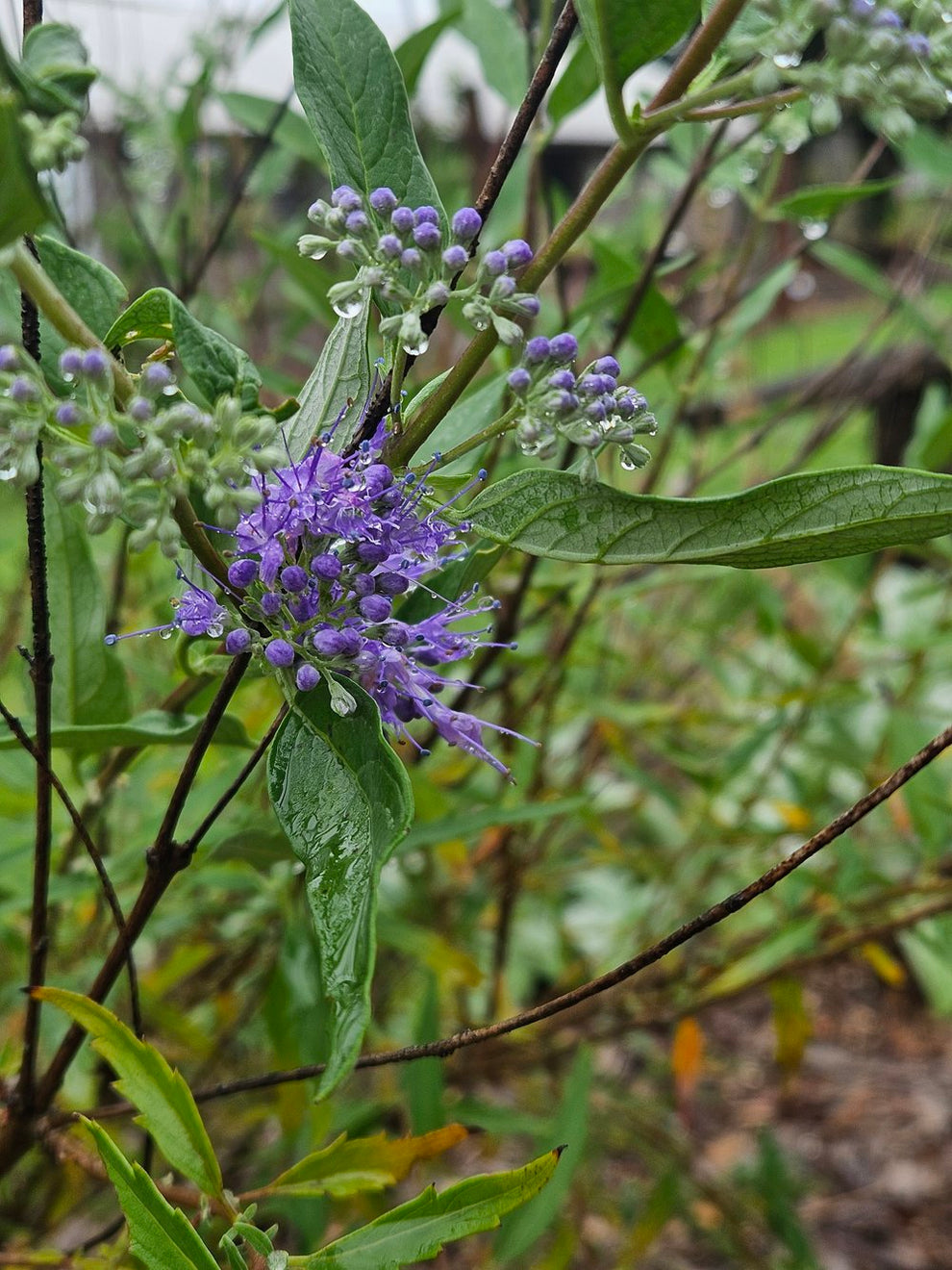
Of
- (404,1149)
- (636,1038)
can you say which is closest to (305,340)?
(636,1038)

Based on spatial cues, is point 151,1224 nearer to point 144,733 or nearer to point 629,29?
point 144,733

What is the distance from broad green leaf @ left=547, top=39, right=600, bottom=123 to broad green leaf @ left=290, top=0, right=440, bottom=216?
0.39 m

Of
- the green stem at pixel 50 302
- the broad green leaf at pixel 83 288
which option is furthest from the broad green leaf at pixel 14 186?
the broad green leaf at pixel 83 288

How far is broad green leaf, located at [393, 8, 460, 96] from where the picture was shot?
1074 mm

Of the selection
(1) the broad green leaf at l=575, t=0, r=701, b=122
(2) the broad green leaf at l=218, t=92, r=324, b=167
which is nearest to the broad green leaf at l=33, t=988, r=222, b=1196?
(1) the broad green leaf at l=575, t=0, r=701, b=122

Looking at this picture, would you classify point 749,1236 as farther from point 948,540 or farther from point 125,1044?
point 125,1044

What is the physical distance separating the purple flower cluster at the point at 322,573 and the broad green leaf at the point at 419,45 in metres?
0.67

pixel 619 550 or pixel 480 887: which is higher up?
pixel 619 550

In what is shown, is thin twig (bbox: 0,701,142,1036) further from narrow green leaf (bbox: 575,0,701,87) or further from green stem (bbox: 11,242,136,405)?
narrow green leaf (bbox: 575,0,701,87)

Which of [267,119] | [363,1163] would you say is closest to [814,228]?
[267,119]

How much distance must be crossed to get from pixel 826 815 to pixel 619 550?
1.46 m

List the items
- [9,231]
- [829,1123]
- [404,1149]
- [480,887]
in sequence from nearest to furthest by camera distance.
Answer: [9,231] < [404,1149] < [480,887] < [829,1123]

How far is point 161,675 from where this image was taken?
1049 millimetres

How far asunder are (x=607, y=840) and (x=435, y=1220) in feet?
3.19
